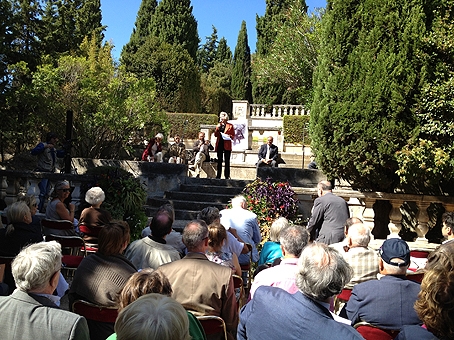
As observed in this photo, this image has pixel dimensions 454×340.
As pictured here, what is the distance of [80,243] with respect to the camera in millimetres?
4848

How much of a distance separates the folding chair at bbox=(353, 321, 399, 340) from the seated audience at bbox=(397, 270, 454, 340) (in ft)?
2.00

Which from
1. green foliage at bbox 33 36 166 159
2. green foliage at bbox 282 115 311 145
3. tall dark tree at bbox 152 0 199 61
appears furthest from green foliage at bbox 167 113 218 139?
tall dark tree at bbox 152 0 199 61

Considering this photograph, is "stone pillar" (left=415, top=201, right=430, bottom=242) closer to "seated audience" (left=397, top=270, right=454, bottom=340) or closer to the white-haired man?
the white-haired man

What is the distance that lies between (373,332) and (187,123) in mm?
20103

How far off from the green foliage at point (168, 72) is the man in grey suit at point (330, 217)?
19.5 metres

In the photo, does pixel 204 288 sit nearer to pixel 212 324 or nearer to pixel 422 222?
pixel 212 324

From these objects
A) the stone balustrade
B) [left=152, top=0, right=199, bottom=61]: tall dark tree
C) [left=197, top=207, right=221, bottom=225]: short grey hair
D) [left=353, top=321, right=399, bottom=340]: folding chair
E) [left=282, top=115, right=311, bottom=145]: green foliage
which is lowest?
[left=353, top=321, right=399, bottom=340]: folding chair

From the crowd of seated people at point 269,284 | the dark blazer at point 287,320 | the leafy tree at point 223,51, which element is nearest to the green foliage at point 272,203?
the crowd of seated people at point 269,284

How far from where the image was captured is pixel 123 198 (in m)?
7.37

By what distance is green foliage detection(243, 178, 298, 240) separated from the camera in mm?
7445

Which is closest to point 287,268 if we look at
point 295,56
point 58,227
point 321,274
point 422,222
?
point 321,274

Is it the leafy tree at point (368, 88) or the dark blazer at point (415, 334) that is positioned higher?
the leafy tree at point (368, 88)

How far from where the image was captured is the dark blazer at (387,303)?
287cm

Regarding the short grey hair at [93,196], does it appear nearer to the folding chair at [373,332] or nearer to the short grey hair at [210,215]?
the short grey hair at [210,215]
